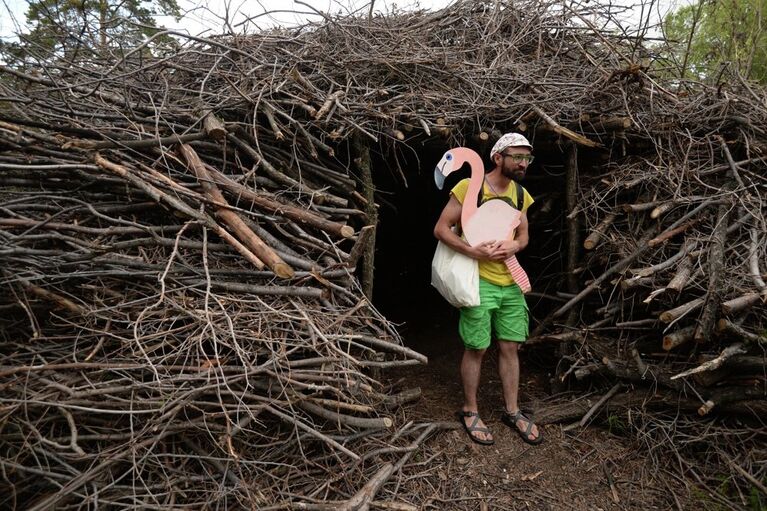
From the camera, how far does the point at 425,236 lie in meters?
7.04

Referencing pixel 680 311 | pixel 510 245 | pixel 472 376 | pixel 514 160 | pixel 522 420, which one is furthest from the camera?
pixel 522 420

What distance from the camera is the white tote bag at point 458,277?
120 inches

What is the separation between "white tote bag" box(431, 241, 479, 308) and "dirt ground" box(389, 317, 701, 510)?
1061mm

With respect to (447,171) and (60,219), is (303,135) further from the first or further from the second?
(60,219)

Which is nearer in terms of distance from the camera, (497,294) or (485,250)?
(485,250)

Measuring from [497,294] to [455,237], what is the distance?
0.53m

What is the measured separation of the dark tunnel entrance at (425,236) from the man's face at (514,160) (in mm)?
864

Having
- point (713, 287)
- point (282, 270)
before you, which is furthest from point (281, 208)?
point (713, 287)

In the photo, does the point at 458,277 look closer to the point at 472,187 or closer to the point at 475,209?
the point at 475,209

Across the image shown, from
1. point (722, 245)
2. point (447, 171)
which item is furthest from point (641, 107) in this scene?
point (447, 171)

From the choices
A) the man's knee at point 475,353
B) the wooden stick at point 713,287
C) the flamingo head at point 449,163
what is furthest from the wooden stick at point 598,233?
the flamingo head at point 449,163

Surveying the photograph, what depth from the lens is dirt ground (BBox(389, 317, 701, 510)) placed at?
283 centimetres

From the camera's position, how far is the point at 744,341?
2752 millimetres

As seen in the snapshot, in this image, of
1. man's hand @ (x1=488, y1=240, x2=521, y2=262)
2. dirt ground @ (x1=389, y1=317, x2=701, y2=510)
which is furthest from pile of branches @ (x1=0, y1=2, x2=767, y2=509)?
man's hand @ (x1=488, y1=240, x2=521, y2=262)
